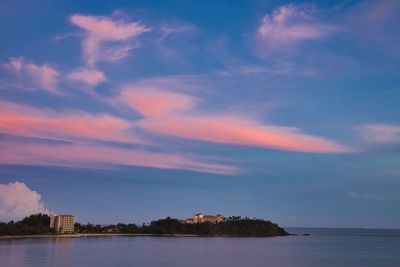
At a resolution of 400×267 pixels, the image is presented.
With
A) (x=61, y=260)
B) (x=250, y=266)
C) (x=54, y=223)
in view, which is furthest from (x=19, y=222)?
(x=250, y=266)

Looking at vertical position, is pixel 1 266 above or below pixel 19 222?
below

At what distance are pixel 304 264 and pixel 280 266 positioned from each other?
15.4 ft

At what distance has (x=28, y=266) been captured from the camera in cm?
5997

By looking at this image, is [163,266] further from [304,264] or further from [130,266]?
[304,264]

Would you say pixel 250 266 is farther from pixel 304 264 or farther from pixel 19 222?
pixel 19 222

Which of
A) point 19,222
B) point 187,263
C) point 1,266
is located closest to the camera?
point 1,266

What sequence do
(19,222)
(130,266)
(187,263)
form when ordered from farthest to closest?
(19,222)
(187,263)
(130,266)

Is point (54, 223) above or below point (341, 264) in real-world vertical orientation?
above

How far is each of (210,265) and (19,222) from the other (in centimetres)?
14735

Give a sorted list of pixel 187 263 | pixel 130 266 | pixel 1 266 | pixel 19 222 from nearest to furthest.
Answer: pixel 1 266, pixel 130 266, pixel 187 263, pixel 19 222

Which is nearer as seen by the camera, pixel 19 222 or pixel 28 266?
pixel 28 266

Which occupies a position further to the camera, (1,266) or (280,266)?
(280,266)

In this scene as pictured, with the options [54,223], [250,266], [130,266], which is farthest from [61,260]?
[54,223]

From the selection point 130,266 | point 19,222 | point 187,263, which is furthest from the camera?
point 19,222
